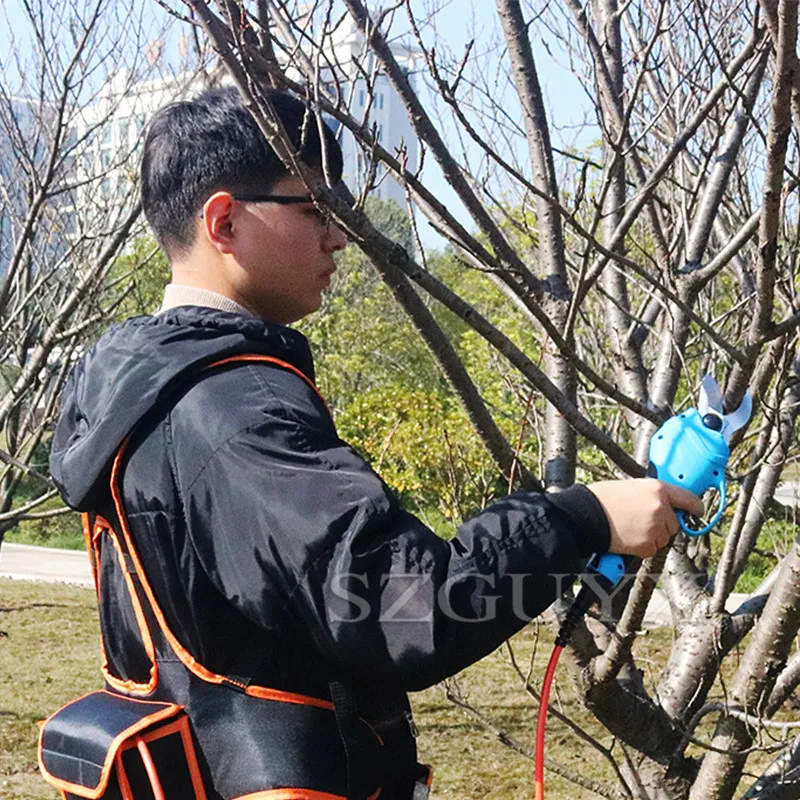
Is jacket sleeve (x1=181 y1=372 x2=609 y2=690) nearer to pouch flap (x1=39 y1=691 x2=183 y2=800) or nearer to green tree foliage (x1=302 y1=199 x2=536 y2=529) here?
pouch flap (x1=39 y1=691 x2=183 y2=800)

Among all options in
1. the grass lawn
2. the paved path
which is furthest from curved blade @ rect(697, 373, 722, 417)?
the paved path

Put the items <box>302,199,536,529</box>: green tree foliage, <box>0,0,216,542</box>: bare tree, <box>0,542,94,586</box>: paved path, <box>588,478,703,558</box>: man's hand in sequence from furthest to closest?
1. <box>0,542,94,586</box>: paved path
2. <box>302,199,536,529</box>: green tree foliage
3. <box>0,0,216,542</box>: bare tree
4. <box>588,478,703,558</box>: man's hand

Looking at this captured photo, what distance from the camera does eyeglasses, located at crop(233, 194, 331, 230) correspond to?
1.61 meters

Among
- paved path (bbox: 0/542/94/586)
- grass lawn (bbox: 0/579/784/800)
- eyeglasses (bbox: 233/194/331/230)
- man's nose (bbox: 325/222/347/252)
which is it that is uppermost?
eyeglasses (bbox: 233/194/331/230)

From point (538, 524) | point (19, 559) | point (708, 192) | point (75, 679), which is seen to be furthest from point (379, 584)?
point (19, 559)

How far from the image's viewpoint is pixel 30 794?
616cm

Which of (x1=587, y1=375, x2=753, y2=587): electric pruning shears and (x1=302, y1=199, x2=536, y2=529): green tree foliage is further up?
(x1=587, y1=375, x2=753, y2=587): electric pruning shears

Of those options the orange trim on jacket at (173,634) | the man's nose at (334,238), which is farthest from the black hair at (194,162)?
the orange trim on jacket at (173,634)

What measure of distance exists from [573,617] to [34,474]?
7.64ft

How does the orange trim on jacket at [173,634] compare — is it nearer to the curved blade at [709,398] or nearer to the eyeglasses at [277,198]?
the eyeglasses at [277,198]

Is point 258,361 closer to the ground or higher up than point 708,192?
closer to the ground

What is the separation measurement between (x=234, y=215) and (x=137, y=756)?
714mm

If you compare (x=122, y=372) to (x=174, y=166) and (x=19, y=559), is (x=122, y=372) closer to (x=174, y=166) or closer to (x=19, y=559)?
(x=174, y=166)

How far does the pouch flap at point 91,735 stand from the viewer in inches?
58.0
